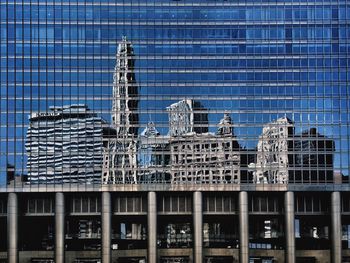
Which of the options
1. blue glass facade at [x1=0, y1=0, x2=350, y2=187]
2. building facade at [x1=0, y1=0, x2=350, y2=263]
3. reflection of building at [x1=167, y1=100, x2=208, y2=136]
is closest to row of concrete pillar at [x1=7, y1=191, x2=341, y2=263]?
building facade at [x1=0, y1=0, x2=350, y2=263]

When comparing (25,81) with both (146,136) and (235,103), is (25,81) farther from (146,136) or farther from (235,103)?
(235,103)

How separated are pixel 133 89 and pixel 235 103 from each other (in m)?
13.9

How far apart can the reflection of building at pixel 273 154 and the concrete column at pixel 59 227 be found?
2574cm

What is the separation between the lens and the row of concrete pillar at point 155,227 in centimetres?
9412

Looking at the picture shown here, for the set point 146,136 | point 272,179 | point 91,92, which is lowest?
point 272,179

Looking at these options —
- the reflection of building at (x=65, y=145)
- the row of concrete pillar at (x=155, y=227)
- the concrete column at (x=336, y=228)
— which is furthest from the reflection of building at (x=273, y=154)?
the reflection of building at (x=65, y=145)

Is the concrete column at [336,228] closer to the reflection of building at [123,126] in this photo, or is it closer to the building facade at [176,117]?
the building facade at [176,117]

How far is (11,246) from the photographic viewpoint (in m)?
93.9

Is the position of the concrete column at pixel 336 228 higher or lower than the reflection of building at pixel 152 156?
lower

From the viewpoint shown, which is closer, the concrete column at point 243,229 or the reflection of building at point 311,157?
the concrete column at point 243,229

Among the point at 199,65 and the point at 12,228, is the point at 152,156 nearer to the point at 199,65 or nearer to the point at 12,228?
the point at 199,65

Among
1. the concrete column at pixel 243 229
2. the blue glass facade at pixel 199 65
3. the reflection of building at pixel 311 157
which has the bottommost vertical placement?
the concrete column at pixel 243 229

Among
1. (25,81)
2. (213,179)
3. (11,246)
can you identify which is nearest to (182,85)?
(213,179)

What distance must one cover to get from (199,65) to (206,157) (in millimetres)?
12491
